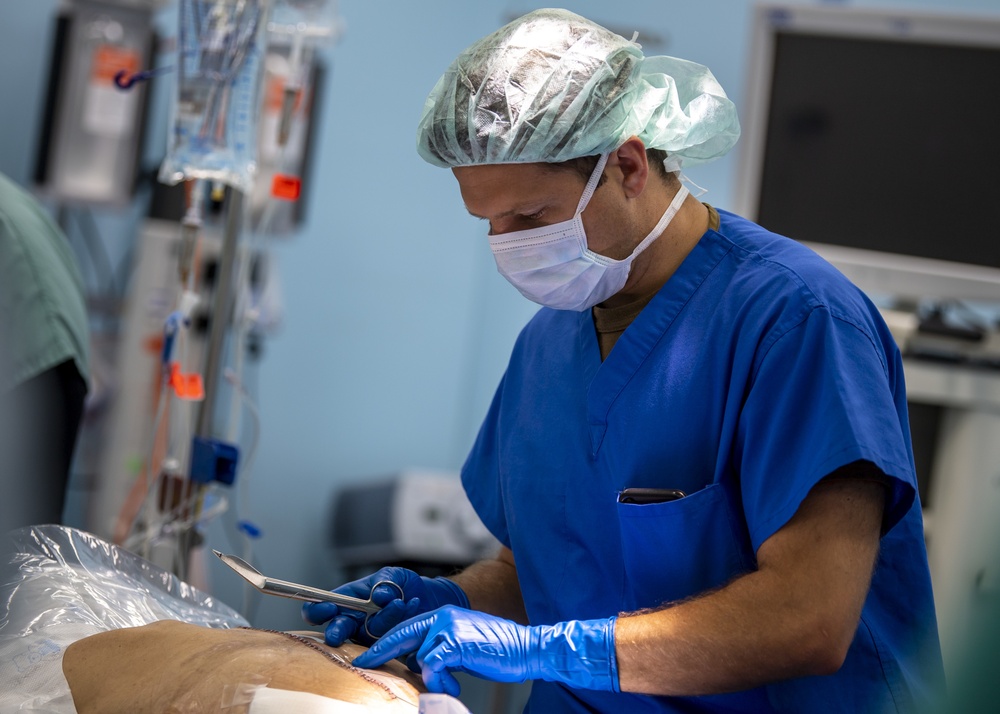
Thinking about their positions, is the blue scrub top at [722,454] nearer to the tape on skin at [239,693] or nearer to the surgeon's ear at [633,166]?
the surgeon's ear at [633,166]

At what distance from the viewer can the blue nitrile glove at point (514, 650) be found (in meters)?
1.00

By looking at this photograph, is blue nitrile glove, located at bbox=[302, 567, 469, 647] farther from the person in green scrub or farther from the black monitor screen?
the black monitor screen

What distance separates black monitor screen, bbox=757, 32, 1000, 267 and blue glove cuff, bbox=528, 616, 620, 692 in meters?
1.69

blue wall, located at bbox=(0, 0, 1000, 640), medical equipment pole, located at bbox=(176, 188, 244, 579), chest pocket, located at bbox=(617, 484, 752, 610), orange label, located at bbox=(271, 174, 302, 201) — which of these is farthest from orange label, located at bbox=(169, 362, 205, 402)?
blue wall, located at bbox=(0, 0, 1000, 640)

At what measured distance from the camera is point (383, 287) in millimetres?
3674

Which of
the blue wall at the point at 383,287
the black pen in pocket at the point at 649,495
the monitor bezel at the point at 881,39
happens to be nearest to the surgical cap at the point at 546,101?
the black pen in pocket at the point at 649,495

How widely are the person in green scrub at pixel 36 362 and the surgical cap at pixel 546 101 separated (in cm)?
63

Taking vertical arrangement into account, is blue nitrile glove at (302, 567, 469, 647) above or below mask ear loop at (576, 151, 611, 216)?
below

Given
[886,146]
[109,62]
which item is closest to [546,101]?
[886,146]

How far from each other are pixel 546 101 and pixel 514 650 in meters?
0.58

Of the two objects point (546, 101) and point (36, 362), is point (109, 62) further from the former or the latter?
point (546, 101)

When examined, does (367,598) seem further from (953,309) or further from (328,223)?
(328,223)

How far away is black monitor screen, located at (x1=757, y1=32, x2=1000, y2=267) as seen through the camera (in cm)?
235

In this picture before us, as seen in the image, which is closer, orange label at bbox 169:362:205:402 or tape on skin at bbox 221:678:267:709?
tape on skin at bbox 221:678:267:709
